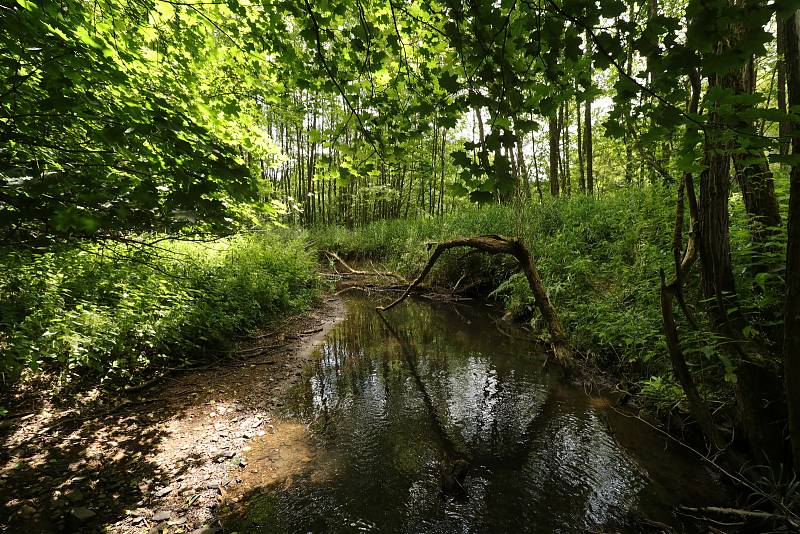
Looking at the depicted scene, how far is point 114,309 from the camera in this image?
4.66 metres

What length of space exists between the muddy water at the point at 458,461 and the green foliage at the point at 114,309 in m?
2.13

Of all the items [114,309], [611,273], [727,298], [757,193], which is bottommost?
[114,309]

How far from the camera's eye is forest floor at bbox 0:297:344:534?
2.81 meters

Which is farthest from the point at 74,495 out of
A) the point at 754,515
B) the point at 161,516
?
the point at 754,515

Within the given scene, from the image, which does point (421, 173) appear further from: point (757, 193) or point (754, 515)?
point (754, 515)

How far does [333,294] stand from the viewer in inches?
501

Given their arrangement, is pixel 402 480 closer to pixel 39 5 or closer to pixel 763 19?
pixel 763 19

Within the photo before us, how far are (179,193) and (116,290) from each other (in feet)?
14.9

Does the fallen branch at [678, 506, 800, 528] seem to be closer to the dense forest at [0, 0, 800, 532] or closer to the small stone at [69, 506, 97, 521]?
the dense forest at [0, 0, 800, 532]

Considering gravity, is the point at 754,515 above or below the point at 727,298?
below

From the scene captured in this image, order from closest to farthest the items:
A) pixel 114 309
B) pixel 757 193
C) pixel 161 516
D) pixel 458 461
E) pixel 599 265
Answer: pixel 161 516 < pixel 757 193 < pixel 458 461 < pixel 114 309 < pixel 599 265

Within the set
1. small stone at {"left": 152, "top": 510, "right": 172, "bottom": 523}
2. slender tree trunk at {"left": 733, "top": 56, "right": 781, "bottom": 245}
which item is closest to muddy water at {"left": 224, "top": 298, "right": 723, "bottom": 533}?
small stone at {"left": 152, "top": 510, "right": 172, "bottom": 523}

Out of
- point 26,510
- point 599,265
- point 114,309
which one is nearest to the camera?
point 26,510

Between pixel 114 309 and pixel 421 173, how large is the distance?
14.8 feet
